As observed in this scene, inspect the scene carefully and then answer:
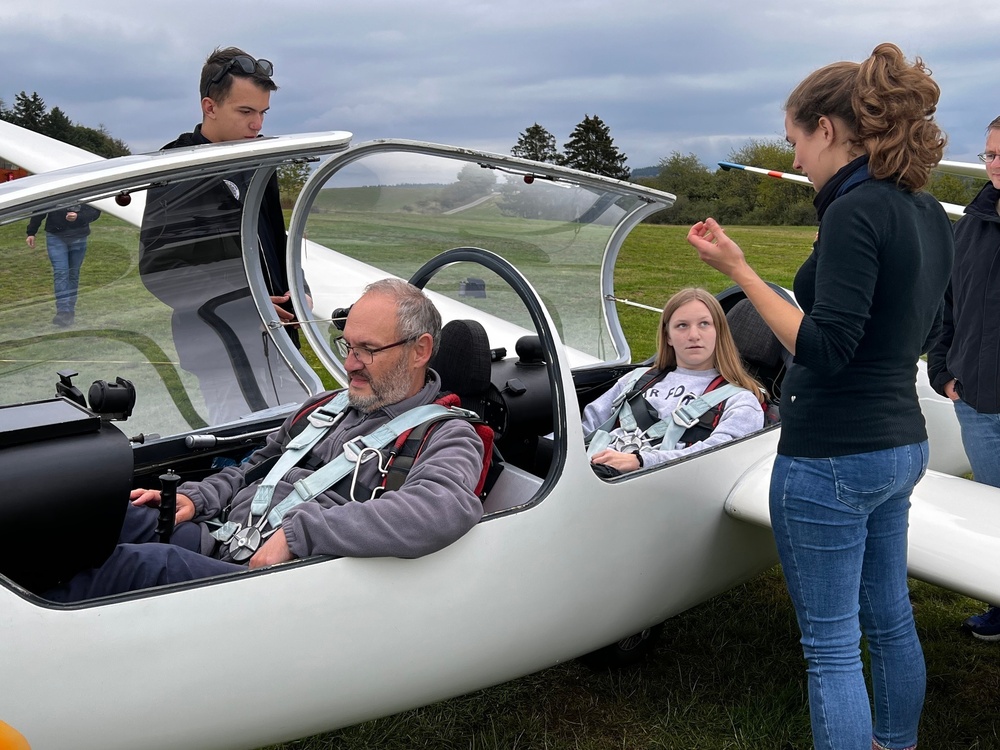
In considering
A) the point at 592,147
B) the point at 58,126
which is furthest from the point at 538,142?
the point at 58,126

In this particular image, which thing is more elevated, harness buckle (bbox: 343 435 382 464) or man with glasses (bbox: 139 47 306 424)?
man with glasses (bbox: 139 47 306 424)

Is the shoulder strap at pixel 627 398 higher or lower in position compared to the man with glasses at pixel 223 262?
lower

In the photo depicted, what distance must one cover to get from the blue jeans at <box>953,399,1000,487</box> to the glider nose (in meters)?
2.80

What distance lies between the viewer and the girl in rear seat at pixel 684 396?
318 centimetres

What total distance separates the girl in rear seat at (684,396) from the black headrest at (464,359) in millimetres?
518

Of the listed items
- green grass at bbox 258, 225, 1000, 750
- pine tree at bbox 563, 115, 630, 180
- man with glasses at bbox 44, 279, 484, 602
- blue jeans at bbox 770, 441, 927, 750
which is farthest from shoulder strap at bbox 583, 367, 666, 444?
pine tree at bbox 563, 115, 630, 180

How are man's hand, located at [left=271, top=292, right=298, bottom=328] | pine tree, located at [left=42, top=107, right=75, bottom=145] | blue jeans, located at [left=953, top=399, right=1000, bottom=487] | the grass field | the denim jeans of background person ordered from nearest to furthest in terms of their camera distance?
the denim jeans of background person → the grass field → blue jeans, located at [left=953, top=399, right=1000, bottom=487] → man's hand, located at [left=271, top=292, right=298, bottom=328] → pine tree, located at [left=42, top=107, right=75, bottom=145]

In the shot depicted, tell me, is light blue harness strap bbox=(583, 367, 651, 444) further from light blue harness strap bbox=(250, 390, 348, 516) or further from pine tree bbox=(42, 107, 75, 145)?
pine tree bbox=(42, 107, 75, 145)

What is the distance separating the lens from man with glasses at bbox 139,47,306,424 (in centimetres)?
345

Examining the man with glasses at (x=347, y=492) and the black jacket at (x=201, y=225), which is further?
the black jacket at (x=201, y=225)

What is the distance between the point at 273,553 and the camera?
2.15 metres

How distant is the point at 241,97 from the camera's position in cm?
354

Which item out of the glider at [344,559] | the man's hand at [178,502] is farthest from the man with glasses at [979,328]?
the man's hand at [178,502]

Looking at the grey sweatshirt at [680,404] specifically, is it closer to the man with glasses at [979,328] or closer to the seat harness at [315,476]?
the man with glasses at [979,328]
